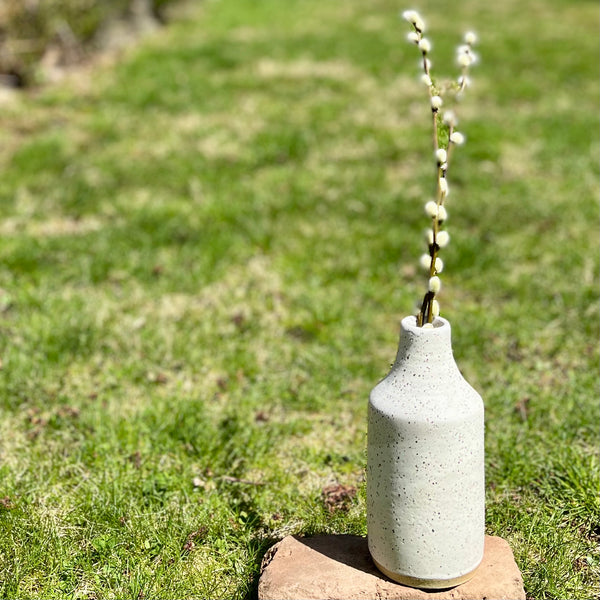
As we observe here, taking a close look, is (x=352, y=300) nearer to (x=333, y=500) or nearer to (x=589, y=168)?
(x=333, y=500)

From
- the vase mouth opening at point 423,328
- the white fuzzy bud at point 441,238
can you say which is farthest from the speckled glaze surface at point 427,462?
the white fuzzy bud at point 441,238

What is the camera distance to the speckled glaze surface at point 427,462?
249 centimetres

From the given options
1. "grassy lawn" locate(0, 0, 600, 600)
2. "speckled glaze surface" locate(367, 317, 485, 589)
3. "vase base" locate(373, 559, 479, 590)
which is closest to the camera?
"speckled glaze surface" locate(367, 317, 485, 589)

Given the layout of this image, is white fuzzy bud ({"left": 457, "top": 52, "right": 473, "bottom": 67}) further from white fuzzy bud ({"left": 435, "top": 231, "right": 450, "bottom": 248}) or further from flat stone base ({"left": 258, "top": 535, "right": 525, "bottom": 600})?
flat stone base ({"left": 258, "top": 535, "right": 525, "bottom": 600})

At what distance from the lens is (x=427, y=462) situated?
249 centimetres

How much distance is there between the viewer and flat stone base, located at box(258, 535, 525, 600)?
2.60m

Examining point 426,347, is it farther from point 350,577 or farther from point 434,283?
point 350,577

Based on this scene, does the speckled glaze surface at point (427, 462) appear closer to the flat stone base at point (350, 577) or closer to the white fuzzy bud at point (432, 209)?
the flat stone base at point (350, 577)

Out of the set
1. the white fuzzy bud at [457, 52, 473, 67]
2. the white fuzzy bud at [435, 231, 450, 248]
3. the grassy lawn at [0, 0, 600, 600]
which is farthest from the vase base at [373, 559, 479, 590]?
the white fuzzy bud at [457, 52, 473, 67]

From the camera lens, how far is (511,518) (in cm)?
332

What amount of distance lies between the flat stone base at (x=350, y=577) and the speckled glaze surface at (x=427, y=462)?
0.06 metres

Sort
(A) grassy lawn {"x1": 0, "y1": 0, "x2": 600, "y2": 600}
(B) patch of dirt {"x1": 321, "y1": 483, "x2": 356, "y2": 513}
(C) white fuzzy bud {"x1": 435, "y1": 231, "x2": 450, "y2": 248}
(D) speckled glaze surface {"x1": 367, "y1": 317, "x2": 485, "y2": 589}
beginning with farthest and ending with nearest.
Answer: (B) patch of dirt {"x1": 321, "y1": 483, "x2": 356, "y2": 513} → (A) grassy lawn {"x1": 0, "y1": 0, "x2": 600, "y2": 600} → (D) speckled glaze surface {"x1": 367, "y1": 317, "x2": 485, "y2": 589} → (C) white fuzzy bud {"x1": 435, "y1": 231, "x2": 450, "y2": 248}

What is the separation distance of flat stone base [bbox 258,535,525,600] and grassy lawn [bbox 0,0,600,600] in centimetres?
28

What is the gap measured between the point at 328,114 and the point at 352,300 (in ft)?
14.4
